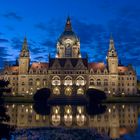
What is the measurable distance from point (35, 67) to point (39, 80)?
760 cm

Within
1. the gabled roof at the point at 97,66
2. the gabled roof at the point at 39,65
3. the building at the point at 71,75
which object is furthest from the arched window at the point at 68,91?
the gabled roof at the point at 39,65

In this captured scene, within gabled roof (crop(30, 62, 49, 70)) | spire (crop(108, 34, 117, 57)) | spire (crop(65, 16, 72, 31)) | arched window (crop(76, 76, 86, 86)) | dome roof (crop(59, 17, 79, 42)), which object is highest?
spire (crop(65, 16, 72, 31))

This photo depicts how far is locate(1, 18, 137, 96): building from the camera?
131625 mm

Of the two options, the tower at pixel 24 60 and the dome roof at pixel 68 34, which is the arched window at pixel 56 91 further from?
the dome roof at pixel 68 34

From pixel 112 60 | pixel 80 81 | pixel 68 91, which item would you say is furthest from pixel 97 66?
pixel 68 91

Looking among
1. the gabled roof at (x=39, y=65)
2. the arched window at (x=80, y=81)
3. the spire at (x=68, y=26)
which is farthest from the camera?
the spire at (x=68, y=26)

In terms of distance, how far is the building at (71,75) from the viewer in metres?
132

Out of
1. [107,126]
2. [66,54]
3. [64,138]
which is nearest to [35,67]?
[66,54]

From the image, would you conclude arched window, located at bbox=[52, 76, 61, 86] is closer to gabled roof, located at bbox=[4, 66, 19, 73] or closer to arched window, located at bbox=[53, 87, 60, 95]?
arched window, located at bbox=[53, 87, 60, 95]

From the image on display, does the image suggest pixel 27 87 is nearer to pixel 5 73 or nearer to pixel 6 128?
pixel 5 73

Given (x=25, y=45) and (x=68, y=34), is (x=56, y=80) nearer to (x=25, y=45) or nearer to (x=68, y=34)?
(x=25, y=45)

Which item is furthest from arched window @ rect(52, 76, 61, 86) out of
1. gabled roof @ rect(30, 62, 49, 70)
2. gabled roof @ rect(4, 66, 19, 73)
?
gabled roof @ rect(4, 66, 19, 73)

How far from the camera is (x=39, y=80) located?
13788cm

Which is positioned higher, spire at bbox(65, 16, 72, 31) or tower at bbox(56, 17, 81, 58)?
spire at bbox(65, 16, 72, 31)
